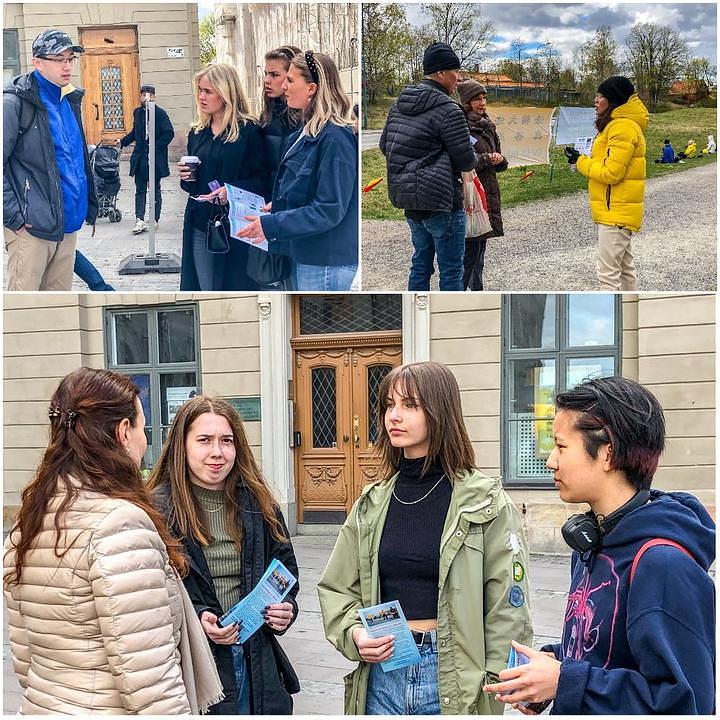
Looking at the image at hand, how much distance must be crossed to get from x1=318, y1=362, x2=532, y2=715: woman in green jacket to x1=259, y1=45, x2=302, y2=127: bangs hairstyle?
10.0 ft

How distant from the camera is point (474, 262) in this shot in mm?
6637

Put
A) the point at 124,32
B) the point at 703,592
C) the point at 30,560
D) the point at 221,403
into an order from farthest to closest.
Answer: the point at 124,32 < the point at 221,403 < the point at 30,560 < the point at 703,592

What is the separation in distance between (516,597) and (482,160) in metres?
4.01

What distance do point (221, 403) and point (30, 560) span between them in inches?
45.9

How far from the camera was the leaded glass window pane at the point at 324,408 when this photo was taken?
430 inches

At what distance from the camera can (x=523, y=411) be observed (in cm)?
995

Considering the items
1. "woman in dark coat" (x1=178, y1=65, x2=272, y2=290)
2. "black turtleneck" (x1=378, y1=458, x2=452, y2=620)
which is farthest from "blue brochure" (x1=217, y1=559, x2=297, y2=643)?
"woman in dark coat" (x1=178, y1=65, x2=272, y2=290)

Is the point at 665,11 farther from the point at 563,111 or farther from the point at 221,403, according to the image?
the point at 221,403

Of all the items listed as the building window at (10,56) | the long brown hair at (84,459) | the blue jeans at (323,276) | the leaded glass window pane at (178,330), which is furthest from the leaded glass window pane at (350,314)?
the long brown hair at (84,459)

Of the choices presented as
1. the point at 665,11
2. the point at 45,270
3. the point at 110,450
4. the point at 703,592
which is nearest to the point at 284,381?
the point at 45,270

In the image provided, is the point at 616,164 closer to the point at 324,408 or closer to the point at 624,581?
the point at 624,581

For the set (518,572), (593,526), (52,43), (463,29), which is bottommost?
(518,572)

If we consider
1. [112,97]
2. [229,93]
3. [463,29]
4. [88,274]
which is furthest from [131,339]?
[463,29]

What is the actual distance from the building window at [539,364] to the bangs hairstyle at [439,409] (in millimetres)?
6673
